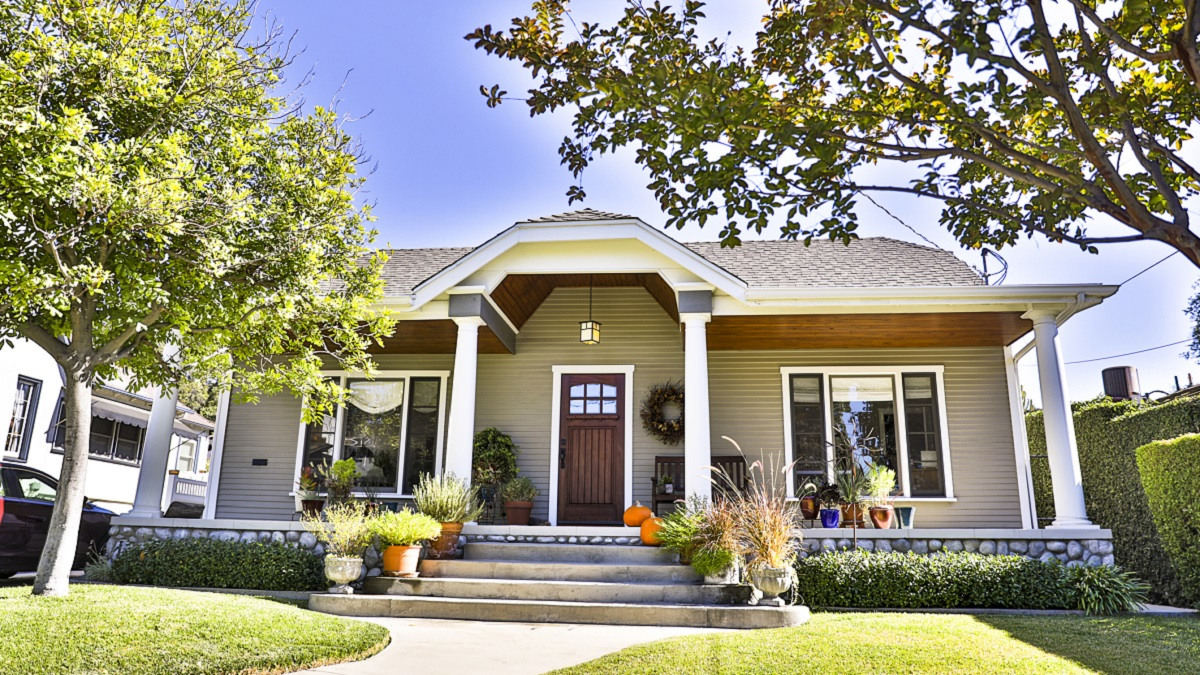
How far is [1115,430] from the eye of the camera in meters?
9.10

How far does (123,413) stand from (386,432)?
9.53m

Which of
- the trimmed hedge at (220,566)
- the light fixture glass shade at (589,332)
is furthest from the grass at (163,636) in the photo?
the light fixture glass shade at (589,332)

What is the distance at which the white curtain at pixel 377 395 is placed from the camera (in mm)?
10516

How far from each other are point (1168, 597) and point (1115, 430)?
212 centimetres

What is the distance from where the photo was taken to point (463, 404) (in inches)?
334

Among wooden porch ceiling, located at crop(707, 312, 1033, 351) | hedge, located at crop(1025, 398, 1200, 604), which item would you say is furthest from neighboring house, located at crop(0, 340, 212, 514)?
hedge, located at crop(1025, 398, 1200, 604)

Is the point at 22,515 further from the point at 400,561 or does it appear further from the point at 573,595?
the point at 573,595

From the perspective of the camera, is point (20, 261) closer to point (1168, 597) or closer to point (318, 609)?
point (318, 609)

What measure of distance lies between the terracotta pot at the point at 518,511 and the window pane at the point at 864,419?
3832 mm

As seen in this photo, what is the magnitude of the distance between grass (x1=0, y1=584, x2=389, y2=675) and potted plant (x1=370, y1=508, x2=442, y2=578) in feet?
4.42

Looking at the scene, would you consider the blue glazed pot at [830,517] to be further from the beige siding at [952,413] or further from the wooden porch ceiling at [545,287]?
the wooden porch ceiling at [545,287]

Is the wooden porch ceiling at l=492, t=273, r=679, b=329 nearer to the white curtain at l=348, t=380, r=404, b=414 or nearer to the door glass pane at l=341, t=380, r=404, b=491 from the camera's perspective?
the white curtain at l=348, t=380, r=404, b=414

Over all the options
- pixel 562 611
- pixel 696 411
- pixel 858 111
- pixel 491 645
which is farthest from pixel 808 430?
pixel 858 111

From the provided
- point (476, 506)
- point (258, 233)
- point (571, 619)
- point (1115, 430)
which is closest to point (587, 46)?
point (258, 233)
